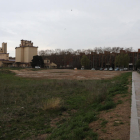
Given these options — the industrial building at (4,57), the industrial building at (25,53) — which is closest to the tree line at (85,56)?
the industrial building at (25,53)

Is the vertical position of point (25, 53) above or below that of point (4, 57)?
above

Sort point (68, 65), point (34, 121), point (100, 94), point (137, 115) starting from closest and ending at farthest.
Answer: point (137, 115) < point (34, 121) < point (100, 94) < point (68, 65)

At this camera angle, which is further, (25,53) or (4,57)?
(25,53)

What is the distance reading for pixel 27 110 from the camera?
813 centimetres

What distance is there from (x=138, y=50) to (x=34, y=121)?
307ft

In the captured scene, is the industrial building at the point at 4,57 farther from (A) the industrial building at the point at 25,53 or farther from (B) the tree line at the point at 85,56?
(B) the tree line at the point at 85,56

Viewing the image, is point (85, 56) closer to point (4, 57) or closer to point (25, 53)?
point (25, 53)

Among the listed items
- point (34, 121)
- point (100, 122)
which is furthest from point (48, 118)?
point (100, 122)

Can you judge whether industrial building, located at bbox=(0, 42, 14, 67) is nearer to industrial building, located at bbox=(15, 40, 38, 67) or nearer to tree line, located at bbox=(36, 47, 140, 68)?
industrial building, located at bbox=(15, 40, 38, 67)

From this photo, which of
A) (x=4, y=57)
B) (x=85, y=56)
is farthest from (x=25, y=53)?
(x=85, y=56)

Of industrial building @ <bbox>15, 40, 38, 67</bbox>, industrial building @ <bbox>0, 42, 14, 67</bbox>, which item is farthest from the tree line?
industrial building @ <bbox>0, 42, 14, 67</bbox>

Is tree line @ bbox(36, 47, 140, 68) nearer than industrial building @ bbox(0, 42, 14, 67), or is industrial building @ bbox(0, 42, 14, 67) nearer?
industrial building @ bbox(0, 42, 14, 67)

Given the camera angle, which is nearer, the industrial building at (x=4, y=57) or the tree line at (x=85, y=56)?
the industrial building at (x=4, y=57)

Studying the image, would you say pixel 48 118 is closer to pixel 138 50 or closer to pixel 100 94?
pixel 100 94
